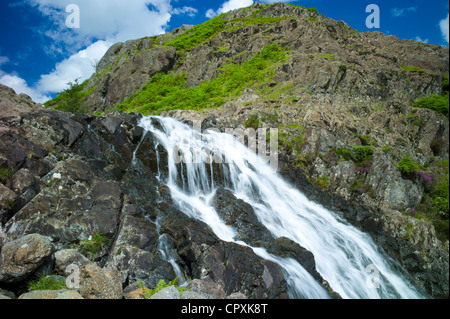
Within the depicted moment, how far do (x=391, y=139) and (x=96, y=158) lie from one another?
2198 centimetres

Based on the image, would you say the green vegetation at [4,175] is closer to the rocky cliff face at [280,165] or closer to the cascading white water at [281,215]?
the rocky cliff face at [280,165]

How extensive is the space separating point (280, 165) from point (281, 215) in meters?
5.56

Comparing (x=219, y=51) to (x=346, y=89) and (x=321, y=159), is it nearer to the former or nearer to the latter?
(x=346, y=89)

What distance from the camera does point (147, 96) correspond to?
35.2 m

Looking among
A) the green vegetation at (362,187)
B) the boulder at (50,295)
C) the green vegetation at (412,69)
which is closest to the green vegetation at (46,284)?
the boulder at (50,295)

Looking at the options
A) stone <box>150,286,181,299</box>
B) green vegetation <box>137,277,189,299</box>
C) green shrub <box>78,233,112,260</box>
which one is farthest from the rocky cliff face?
stone <box>150,286,181,299</box>

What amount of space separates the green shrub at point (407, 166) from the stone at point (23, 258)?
1949 cm

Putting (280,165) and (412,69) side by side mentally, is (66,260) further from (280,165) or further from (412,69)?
(412,69)

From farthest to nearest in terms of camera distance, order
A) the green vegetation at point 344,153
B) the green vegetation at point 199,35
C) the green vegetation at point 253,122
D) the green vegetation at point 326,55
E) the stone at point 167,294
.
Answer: the green vegetation at point 199,35, the green vegetation at point 326,55, the green vegetation at point 253,122, the green vegetation at point 344,153, the stone at point 167,294

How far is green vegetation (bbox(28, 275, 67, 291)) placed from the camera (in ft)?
21.1

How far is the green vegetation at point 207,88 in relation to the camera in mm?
29859

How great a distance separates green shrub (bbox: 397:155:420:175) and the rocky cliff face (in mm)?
366

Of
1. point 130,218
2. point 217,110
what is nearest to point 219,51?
point 217,110

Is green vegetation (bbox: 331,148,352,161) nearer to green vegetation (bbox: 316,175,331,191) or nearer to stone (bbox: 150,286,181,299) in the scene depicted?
green vegetation (bbox: 316,175,331,191)
